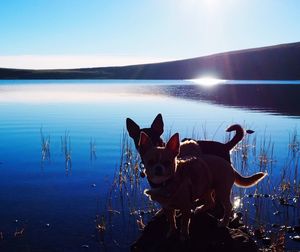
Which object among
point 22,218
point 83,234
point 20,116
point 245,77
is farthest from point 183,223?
point 245,77

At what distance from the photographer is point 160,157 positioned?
535 centimetres

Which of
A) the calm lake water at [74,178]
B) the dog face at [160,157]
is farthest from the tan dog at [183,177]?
the calm lake water at [74,178]

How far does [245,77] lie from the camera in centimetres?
11994

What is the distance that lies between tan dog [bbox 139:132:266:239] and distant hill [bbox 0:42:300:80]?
107 metres

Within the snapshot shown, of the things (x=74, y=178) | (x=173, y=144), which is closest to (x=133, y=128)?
(x=173, y=144)

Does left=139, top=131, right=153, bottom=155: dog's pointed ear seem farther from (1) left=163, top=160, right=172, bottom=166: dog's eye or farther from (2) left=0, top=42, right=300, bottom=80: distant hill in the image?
(2) left=0, top=42, right=300, bottom=80: distant hill

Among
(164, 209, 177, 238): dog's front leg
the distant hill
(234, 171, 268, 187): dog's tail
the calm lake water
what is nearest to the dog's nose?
(164, 209, 177, 238): dog's front leg

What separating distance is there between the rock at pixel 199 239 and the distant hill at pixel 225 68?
4221 inches

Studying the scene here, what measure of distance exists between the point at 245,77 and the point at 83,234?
11646cm

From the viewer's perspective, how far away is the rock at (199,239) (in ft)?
20.7

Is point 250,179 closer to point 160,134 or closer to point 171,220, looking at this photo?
point 171,220

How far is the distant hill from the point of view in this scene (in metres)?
119

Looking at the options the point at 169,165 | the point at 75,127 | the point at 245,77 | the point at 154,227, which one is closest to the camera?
the point at 169,165

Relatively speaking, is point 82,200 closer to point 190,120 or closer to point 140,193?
point 140,193
